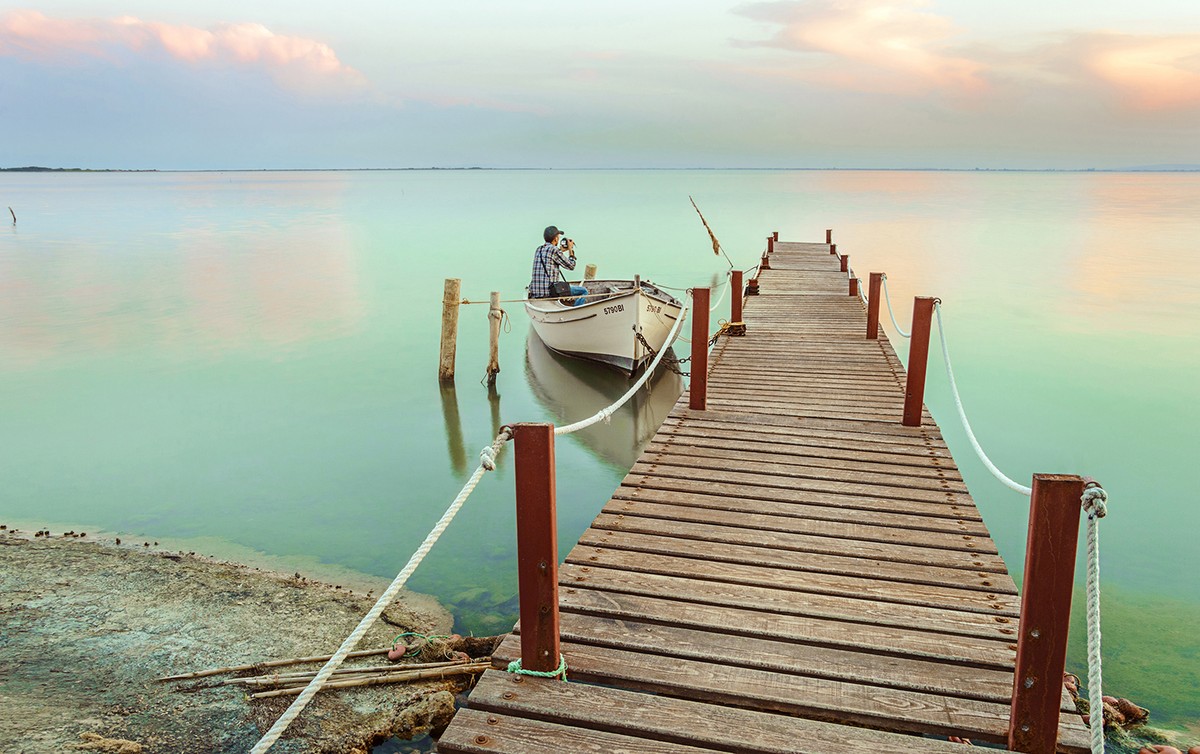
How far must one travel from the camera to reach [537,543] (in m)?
3.15

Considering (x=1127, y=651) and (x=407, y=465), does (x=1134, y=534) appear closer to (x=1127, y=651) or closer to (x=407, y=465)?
(x=1127, y=651)

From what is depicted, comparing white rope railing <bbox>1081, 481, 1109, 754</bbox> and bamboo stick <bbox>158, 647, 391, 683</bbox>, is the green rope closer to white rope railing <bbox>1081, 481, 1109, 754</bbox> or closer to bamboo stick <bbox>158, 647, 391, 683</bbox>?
white rope railing <bbox>1081, 481, 1109, 754</bbox>

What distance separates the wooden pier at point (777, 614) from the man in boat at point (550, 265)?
26.7ft

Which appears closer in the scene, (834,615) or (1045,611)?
(1045,611)

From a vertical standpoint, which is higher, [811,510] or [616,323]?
[616,323]

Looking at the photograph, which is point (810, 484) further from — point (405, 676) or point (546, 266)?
point (546, 266)

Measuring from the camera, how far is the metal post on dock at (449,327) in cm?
1343

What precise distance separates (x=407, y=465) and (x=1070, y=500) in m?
9.74

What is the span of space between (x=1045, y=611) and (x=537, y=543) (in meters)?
1.86

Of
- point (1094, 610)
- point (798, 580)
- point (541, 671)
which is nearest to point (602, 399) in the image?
point (798, 580)

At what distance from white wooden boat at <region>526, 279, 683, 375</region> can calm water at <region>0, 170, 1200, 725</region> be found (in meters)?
0.62

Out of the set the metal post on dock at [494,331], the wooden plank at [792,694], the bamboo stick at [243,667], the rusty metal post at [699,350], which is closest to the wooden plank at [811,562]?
the wooden plank at [792,694]

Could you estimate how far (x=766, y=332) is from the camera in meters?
12.1

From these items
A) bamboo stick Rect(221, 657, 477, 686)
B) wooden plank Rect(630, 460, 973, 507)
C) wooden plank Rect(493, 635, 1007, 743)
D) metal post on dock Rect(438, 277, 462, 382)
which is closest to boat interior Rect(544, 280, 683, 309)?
metal post on dock Rect(438, 277, 462, 382)
